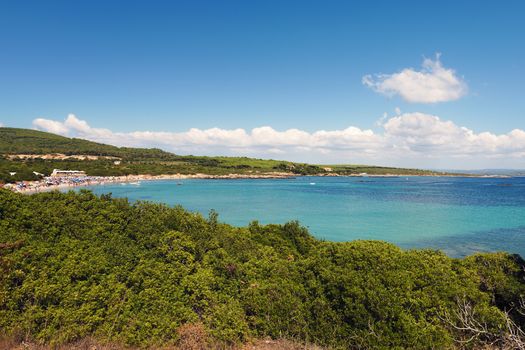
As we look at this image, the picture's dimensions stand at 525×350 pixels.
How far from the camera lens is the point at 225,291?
7652 mm

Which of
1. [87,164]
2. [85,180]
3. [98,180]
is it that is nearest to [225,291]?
[85,180]

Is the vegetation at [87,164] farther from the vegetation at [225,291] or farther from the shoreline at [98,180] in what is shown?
the vegetation at [225,291]

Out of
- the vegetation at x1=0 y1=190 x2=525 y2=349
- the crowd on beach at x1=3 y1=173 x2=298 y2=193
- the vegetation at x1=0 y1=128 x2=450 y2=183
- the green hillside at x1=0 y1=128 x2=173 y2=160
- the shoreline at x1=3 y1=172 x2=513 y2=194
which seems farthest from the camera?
the green hillside at x1=0 y1=128 x2=173 y2=160

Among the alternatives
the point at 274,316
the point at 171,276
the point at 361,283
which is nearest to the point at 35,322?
the point at 171,276

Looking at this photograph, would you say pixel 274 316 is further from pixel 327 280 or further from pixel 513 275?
pixel 513 275

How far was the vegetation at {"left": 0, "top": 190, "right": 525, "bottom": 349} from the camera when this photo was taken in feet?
20.4

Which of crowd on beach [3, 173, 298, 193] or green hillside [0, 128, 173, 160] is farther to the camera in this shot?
green hillside [0, 128, 173, 160]

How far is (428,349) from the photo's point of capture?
614 cm

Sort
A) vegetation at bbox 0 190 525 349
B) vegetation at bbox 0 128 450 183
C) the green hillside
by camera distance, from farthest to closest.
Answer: the green hillside
vegetation at bbox 0 128 450 183
vegetation at bbox 0 190 525 349

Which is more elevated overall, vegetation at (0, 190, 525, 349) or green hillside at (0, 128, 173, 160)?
green hillside at (0, 128, 173, 160)

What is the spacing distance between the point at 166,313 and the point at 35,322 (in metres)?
2.63

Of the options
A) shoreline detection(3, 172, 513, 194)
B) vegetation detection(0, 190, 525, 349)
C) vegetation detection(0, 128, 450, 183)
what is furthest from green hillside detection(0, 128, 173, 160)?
vegetation detection(0, 190, 525, 349)

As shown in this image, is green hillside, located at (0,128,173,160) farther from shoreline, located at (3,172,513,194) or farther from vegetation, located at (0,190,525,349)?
vegetation, located at (0,190,525,349)

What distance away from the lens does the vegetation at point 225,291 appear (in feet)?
20.4
